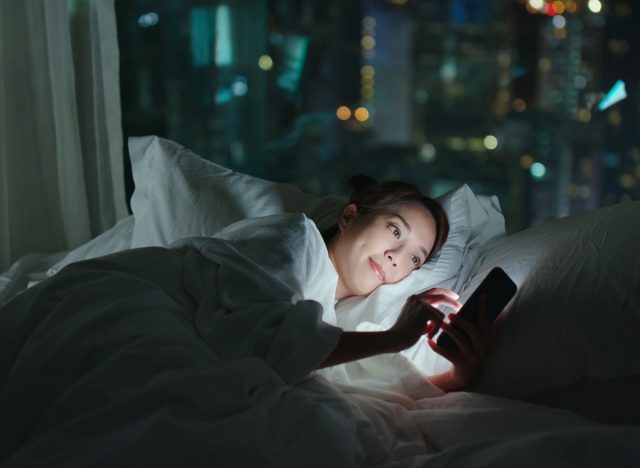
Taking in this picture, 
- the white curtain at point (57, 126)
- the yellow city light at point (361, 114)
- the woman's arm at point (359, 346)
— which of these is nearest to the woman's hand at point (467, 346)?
the woman's arm at point (359, 346)

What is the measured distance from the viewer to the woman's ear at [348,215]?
4.71ft

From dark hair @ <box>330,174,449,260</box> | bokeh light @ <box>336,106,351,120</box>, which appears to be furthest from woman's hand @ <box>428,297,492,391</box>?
bokeh light @ <box>336,106,351,120</box>

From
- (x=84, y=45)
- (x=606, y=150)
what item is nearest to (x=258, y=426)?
(x=84, y=45)

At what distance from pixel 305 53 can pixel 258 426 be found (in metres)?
2.41

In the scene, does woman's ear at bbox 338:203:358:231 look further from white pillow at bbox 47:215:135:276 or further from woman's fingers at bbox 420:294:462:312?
white pillow at bbox 47:215:135:276

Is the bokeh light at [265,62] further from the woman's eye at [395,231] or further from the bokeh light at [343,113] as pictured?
the woman's eye at [395,231]

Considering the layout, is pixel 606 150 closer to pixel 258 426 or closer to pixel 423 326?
pixel 423 326

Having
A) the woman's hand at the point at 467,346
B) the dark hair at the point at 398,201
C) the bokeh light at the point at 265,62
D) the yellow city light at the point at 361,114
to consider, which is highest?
the bokeh light at the point at 265,62

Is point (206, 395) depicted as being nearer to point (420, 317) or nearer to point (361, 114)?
point (420, 317)

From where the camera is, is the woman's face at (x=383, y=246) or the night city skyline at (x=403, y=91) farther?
the night city skyline at (x=403, y=91)

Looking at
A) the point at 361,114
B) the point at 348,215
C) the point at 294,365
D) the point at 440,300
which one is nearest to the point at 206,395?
the point at 294,365

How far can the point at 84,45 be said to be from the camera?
2.07 meters

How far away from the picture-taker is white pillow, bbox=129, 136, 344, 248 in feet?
5.25

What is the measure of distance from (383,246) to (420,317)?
23cm
